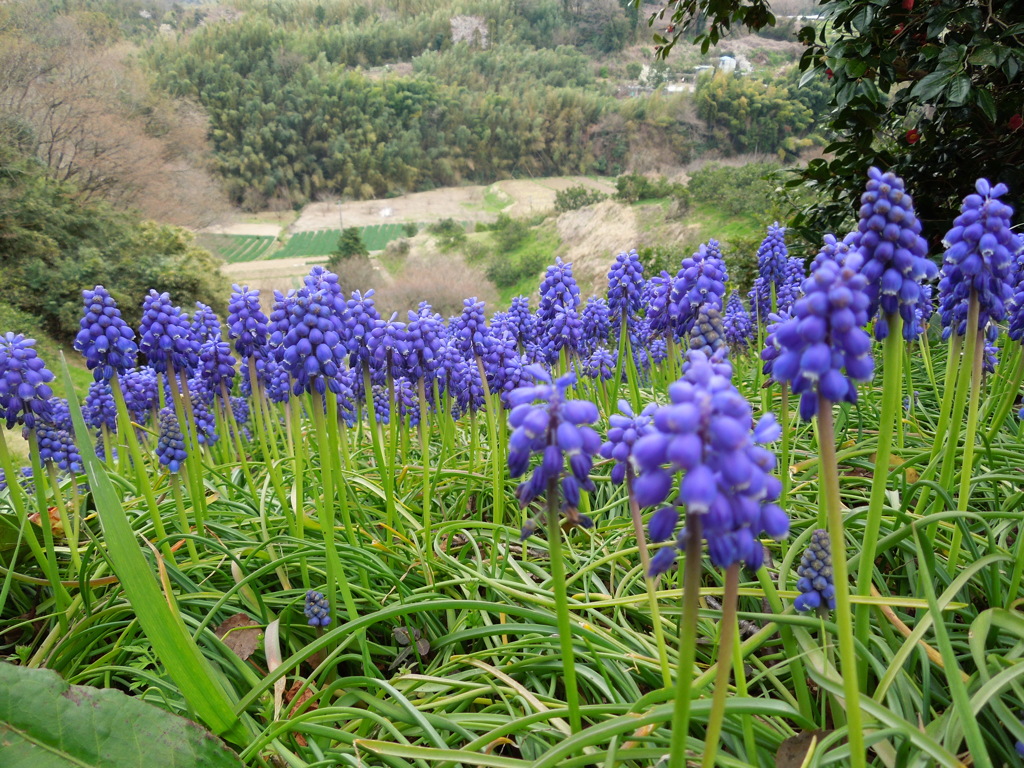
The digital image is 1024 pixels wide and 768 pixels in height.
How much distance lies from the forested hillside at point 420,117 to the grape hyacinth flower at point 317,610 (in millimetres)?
50693

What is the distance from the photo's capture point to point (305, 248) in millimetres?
40281

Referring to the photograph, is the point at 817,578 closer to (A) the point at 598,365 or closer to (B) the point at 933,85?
(A) the point at 598,365

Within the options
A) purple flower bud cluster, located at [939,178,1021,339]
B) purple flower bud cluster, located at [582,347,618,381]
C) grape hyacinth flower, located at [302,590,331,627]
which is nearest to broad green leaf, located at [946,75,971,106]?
purple flower bud cluster, located at [939,178,1021,339]

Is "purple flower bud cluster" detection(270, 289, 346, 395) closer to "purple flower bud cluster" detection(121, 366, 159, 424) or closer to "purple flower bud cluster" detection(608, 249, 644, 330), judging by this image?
"purple flower bud cluster" detection(608, 249, 644, 330)

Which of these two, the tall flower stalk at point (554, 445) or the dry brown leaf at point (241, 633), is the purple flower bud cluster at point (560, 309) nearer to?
the dry brown leaf at point (241, 633)

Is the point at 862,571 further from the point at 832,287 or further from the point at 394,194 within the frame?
the point at 394,194

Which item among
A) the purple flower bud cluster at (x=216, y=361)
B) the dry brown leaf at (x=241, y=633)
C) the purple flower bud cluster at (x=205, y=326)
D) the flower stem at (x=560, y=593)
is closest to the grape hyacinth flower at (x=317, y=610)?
the dry brown leaf at (x=241, y=633)

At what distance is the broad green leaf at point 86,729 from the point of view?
1823 mm

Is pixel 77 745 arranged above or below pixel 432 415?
above

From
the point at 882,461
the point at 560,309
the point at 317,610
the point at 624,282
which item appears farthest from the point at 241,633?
the point at 624,282

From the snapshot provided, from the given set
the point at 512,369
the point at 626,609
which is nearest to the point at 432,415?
the point at 512,369

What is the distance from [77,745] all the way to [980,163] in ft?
24.4

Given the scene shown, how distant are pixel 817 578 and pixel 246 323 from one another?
11.2ft

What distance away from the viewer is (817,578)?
1.99 metres
